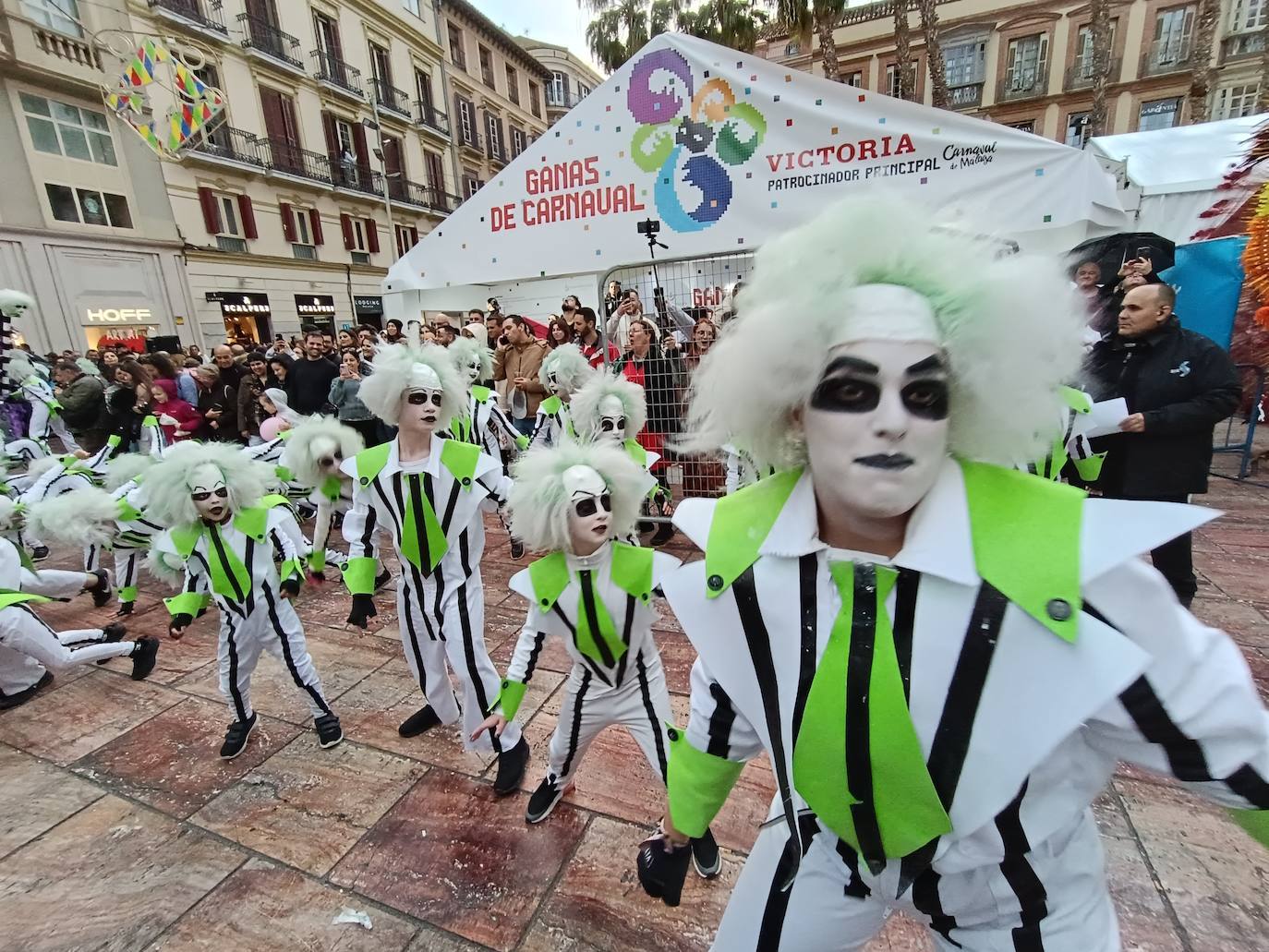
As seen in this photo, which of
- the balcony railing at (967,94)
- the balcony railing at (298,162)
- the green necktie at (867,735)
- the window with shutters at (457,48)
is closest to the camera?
the green necktie at (867,735)

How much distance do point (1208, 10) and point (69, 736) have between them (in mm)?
20045

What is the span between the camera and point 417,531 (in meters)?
2.96

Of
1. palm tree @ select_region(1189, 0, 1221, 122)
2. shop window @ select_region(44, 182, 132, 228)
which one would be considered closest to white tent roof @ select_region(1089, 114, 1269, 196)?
palm tree @ select_region(1189, 0, 1221, 122)

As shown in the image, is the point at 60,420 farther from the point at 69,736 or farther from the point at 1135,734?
the point at 1135,734

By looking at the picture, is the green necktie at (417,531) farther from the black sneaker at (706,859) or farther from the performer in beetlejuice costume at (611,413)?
the black sneaker at (706,859)

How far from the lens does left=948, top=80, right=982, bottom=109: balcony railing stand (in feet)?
86.3

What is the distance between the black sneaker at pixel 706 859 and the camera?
225cm

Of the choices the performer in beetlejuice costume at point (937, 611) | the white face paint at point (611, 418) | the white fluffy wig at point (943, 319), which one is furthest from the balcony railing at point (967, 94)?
the performer in beetlejuice costume at point (937, 611)

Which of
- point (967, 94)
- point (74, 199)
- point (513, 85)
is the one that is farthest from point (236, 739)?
point (513, 85)

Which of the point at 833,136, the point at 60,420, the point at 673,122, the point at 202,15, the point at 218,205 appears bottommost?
the point at 60,420

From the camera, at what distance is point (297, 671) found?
3170mm

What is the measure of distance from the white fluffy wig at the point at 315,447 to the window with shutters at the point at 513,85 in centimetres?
4020

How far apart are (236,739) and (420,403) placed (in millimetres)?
2086

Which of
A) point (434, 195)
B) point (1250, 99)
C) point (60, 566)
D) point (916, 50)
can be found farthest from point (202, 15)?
point (1250, 99)
